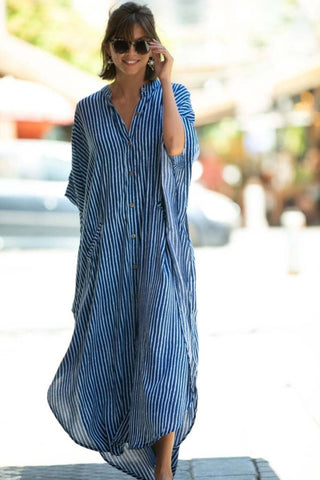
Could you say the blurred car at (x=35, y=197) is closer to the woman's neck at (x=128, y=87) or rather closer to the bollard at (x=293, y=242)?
the bollard at (x=293, y=242)

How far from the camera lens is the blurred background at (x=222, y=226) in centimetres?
505

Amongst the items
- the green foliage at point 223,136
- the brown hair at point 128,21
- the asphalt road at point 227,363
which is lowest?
the asphalt road at point 227,363

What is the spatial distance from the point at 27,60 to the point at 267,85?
945cm

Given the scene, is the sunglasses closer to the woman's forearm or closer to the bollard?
the woman's forearm

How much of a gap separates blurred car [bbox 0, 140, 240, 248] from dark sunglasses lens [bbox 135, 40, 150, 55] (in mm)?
10653

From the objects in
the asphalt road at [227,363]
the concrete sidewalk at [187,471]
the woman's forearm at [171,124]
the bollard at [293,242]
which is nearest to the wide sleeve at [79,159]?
the woman's forearm at [171,124]

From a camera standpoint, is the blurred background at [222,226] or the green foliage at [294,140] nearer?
the blurred background at [222,226]

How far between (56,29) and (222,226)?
7541mm

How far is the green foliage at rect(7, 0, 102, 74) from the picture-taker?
20311 millimetres

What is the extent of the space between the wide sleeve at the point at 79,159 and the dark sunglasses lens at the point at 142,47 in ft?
1.23

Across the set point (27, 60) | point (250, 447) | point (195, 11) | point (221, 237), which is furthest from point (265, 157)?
point (250, 447)

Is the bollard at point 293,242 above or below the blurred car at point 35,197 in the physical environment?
below

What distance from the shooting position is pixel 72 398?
3566mm

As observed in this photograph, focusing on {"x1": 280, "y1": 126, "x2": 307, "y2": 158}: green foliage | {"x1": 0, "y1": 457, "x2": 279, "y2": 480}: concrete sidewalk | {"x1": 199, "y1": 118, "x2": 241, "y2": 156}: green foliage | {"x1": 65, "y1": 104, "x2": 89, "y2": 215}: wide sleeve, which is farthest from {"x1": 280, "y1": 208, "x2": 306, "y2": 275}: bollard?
{"x1": 199, "y1": 118, "x2": 241, "y2": 156}: green foliage
